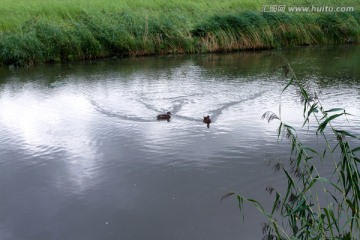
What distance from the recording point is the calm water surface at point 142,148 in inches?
201

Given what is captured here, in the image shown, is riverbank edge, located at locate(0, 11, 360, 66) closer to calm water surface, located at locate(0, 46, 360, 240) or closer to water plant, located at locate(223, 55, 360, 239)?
calm water surface, located at locate(0, 46, 360, 240)

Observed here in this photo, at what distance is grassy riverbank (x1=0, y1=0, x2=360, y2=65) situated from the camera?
48.6ft

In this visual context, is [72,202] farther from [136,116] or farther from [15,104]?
[15,104]

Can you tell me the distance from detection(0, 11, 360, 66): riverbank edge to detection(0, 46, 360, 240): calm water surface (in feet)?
6.29

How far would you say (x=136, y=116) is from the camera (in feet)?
28.9

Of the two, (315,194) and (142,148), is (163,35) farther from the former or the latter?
(315,194)

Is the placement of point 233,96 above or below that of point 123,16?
below

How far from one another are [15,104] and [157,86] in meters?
3.19

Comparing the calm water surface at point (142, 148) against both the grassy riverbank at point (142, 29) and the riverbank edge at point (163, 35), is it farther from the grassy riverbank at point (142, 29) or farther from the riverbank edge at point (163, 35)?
the grassy riverbank at point (142, 29)

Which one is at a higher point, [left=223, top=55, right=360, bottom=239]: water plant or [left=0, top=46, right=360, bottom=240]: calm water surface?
[left=223, top=55, right=360, bottom=239]: water plant

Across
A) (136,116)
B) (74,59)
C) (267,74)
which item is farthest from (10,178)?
(74,59)

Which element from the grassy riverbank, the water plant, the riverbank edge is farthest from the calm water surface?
the grassy riverbank

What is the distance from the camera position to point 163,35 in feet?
52.6

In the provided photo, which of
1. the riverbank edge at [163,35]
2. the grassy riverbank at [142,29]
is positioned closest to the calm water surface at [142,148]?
the riverbank edge at [163,35]
